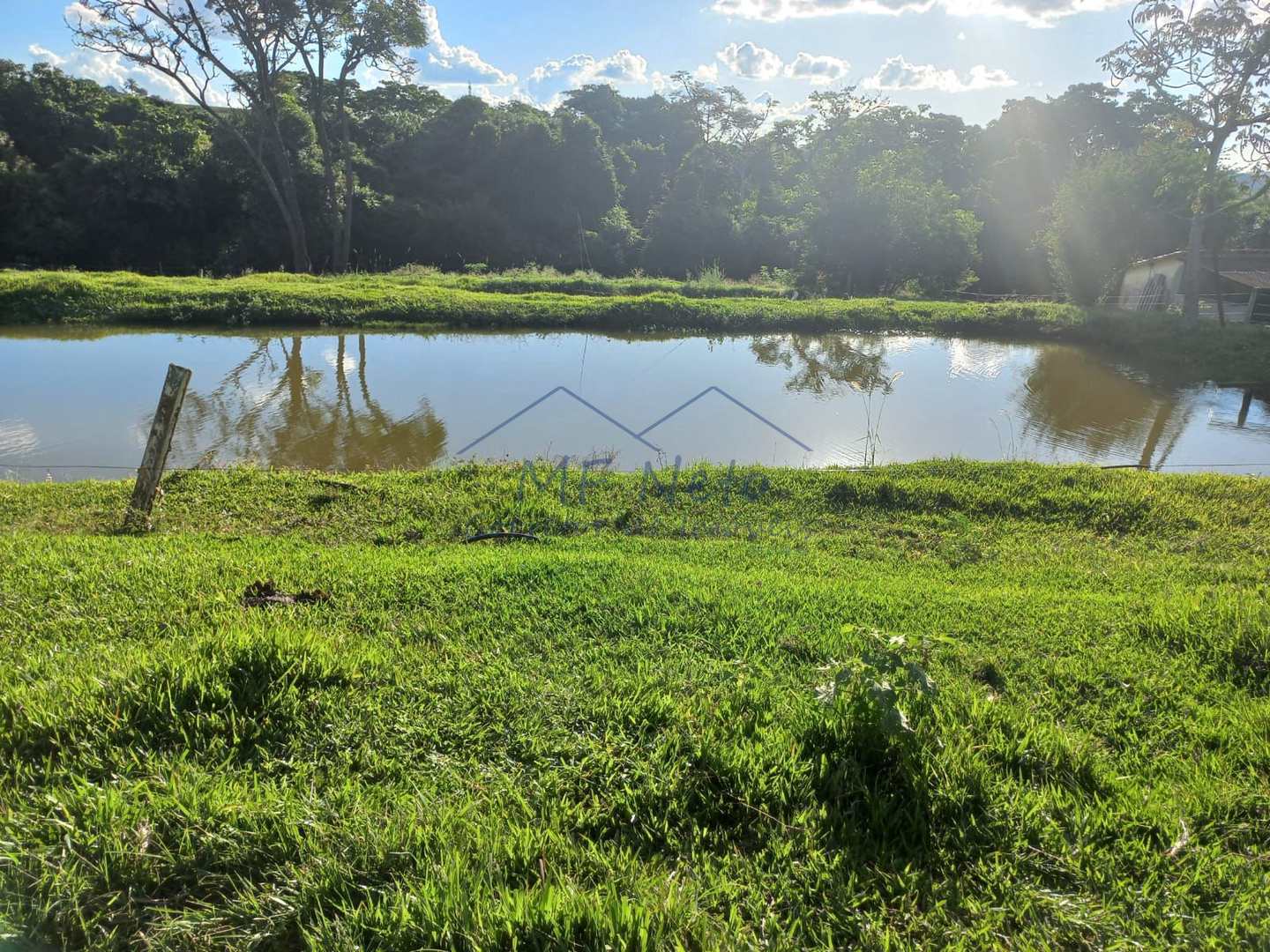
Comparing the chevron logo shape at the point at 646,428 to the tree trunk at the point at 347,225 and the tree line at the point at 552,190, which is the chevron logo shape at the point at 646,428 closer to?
the tree line at the point at 552,190

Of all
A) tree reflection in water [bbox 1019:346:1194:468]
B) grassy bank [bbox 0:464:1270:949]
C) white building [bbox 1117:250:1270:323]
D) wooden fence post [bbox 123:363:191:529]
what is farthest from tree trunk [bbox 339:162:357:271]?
white building [bbox 1117:250:1270:323]

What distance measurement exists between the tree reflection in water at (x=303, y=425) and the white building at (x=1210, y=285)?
19954mm

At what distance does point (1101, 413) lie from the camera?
1087cm

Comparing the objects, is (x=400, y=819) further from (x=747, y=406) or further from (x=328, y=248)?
(x=328, y=248)

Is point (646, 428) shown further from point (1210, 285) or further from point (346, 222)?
point (1210, 285)

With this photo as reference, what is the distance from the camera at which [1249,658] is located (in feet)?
9.25

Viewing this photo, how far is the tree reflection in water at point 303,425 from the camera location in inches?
297

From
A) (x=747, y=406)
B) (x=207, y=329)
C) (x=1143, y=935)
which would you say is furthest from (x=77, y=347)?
(x=1143, y=935)

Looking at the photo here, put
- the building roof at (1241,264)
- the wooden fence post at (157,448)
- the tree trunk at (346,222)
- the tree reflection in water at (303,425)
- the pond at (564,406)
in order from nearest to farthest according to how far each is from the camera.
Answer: the wooden fence post at (157,448) → the tree reflection in water at (303,425) → the pond at (564,406) → the building roof at (1241,264) → the tree trunk at (346,222)

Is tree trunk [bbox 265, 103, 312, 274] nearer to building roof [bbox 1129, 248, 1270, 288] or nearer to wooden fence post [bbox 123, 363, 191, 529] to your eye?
wooden fence post [bbox 123, 363, 191, 529]

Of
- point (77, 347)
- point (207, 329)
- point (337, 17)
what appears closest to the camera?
point (77, 347)

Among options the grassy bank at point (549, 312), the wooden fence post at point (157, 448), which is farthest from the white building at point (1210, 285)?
the wooden fence post at point (157, 448)

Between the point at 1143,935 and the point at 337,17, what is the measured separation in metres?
26.4

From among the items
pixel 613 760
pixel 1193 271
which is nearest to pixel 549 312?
pixel 613 760
